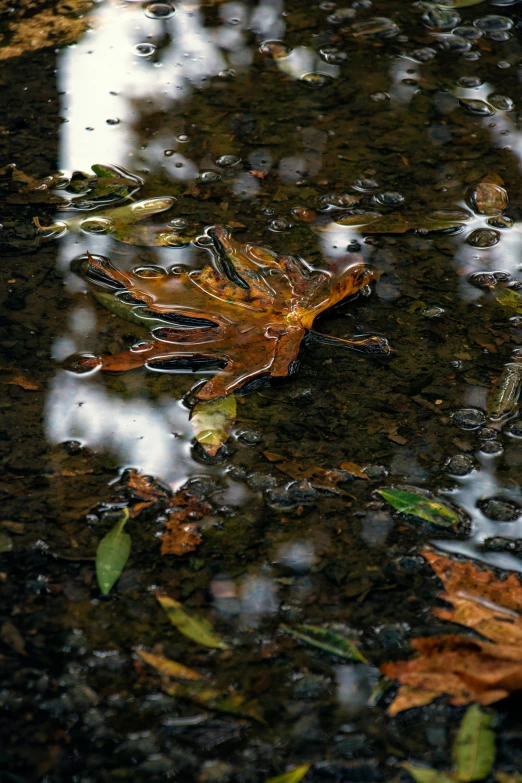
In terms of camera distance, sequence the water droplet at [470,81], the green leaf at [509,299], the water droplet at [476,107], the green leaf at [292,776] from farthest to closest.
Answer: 1. the water droplet at [470,81]
2. the water droplet at [476,107]
3. the green leaf at [509,299]
4. the green leaf at [292,776]

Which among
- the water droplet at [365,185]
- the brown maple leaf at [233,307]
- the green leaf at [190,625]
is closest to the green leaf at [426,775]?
the green leaf at [190,625]

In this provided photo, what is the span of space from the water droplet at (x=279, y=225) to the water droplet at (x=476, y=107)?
923 mm

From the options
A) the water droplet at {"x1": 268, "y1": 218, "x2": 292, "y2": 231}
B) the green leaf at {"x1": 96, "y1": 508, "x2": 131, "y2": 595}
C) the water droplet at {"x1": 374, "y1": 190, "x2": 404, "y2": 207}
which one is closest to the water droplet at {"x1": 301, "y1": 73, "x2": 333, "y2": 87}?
the water droplet at {"x1": 374, "y1": 190, "x2": 404, "y2": 207}

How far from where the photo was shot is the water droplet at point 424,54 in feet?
9.59

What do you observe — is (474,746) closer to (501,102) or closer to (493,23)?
(501,102)

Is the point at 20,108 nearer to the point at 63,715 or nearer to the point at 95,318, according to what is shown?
the point at 95,318

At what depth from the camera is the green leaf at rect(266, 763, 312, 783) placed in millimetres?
1207

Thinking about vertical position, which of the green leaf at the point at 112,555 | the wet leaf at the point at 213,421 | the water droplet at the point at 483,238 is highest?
the water droplet at the point at 483,238

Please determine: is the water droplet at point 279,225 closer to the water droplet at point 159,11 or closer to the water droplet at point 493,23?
the water droplet at point 159,11

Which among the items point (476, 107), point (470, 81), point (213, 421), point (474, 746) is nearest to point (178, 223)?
point (213, 421)

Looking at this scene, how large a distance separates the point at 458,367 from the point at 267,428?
1.69 ft

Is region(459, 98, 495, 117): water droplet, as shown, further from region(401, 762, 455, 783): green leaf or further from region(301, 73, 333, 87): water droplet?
region(401, 762, 455, 783): green leaf

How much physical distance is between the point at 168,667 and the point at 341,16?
270 centimetres

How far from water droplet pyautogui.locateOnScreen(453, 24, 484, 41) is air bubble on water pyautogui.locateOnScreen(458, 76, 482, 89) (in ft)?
0.92
